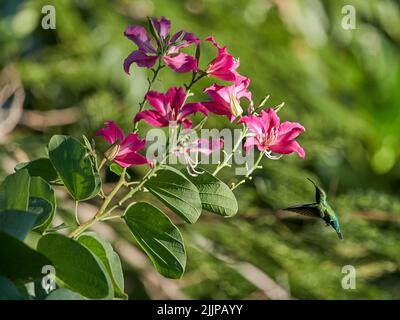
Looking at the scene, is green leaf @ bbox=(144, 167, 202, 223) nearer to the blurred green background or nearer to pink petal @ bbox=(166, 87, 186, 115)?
pink petal @ bbox=(166, 87, 186, 115)

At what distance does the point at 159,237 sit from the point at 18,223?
11cm

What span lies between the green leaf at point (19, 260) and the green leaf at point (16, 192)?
30mm

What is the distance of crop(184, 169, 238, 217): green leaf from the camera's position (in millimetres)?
525

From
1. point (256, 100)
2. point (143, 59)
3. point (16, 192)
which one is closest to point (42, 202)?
point (16, 192)

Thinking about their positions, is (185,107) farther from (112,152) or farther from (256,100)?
(256,100)

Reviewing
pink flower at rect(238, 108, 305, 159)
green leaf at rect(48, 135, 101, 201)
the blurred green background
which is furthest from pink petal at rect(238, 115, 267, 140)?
the blurred green background

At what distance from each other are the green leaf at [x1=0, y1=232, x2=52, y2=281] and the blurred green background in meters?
1.23

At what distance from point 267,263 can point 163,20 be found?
1.71m

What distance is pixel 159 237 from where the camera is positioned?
1.72 feet

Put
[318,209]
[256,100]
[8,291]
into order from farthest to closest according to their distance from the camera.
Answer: [256,100]
[318,209]
[8,291]

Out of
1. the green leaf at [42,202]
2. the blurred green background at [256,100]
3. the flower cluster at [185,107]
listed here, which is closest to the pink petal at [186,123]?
the flower cluster at [185,107]

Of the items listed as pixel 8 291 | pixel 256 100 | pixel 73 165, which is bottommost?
pixel 8 291

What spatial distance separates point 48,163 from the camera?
0.57 m
